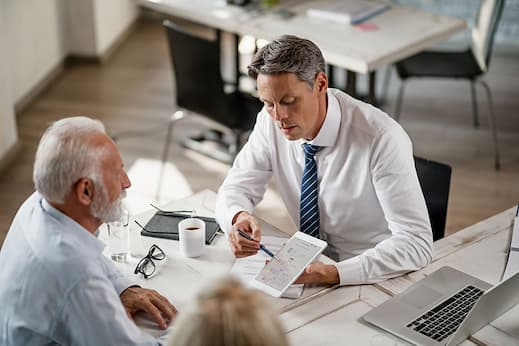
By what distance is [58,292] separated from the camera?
186 centimetres

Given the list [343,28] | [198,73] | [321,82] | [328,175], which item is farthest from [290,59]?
[343,28]

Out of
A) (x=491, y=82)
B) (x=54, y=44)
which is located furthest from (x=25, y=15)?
(x=491, y=82)

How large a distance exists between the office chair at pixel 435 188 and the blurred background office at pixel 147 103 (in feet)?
4.11

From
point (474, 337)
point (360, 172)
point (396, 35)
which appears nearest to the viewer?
point (474, 337)

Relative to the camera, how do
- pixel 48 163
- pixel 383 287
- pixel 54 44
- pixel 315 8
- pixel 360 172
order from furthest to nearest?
pixel 54 44
pixel 315 8
pixel 360 172
pixel 383 287
pixel 48 163

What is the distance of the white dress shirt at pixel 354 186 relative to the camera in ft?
7.61

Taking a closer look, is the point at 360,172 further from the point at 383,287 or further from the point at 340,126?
the point at 383,287

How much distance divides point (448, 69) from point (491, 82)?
42.6 inches

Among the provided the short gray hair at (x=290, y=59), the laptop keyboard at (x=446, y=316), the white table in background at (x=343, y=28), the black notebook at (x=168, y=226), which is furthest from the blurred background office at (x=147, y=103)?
the laptop keyboard at (x=446, y=316)

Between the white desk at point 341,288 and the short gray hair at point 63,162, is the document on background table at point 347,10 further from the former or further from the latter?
the short gray hair at point 63,162

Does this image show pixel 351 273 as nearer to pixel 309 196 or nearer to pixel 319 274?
pixel 319 274

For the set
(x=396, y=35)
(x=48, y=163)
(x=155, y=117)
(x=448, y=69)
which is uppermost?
(x=48, y=163)

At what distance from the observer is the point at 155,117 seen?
505 centimetres

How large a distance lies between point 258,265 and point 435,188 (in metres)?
0.70
